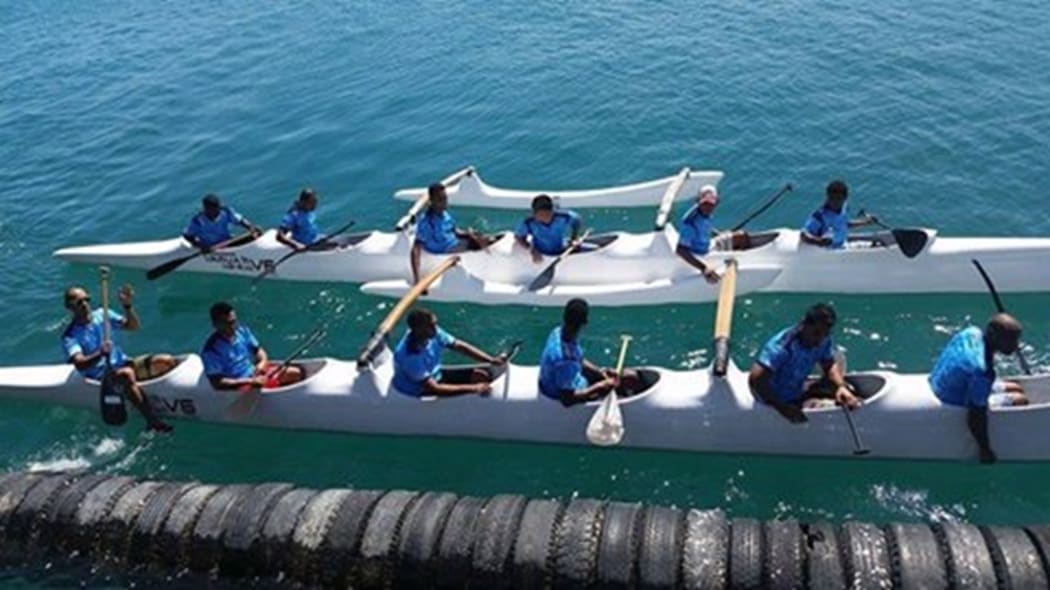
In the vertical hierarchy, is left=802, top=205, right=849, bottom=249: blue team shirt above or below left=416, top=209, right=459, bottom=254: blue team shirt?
above

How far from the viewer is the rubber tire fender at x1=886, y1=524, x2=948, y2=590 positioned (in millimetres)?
8250

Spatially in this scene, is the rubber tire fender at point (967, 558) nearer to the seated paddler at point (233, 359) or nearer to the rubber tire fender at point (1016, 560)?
the rubber tire fender at point (1016, 560)

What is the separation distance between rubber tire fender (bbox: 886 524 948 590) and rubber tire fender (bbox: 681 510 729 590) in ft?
4.97

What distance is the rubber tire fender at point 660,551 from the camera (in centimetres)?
862

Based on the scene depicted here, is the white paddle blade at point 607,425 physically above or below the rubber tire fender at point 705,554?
above

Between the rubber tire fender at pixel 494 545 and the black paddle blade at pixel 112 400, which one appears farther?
the black paddle blade at pixel 112 400

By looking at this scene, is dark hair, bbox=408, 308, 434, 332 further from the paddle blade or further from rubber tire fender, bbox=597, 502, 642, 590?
the paddle blade

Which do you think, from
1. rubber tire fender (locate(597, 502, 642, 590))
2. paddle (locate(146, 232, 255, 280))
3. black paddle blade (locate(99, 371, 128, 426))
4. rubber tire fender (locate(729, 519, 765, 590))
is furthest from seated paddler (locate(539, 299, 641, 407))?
paddle (locate(146, 232, 255, 280))

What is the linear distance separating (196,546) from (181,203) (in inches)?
449

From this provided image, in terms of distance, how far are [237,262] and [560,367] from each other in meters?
7.64

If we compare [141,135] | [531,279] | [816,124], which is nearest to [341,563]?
[531,279]

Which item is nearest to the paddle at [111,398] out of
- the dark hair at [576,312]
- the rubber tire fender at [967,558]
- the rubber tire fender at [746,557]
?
the dark hair at [576,312]

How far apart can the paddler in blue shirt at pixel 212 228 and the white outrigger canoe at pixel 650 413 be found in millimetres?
3735

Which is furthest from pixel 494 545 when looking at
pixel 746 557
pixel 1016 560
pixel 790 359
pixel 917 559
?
pixel 1016 560
